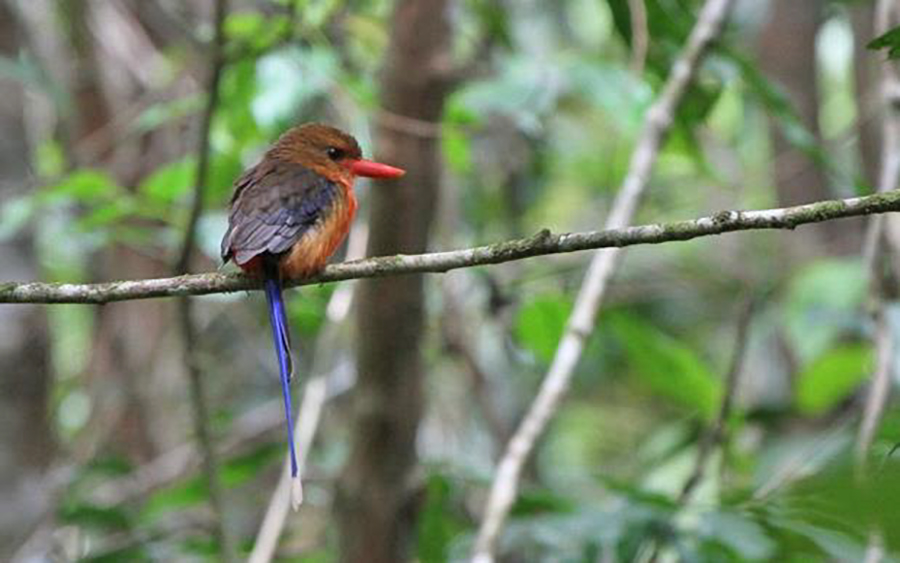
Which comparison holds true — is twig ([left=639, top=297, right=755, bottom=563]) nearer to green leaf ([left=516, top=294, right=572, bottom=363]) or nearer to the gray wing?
green leaf ([left=516, top=294, right=572, bottom=363])

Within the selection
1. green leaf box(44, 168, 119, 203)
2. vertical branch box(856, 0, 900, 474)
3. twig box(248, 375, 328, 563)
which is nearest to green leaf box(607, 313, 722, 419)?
vertical branch box(856, 0, 900, 474)

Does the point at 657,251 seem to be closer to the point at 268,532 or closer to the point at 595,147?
the point at 595,147

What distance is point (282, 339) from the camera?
215 centimetres

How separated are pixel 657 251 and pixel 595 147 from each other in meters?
0.58

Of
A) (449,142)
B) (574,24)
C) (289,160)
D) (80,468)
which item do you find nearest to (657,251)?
(574,24)

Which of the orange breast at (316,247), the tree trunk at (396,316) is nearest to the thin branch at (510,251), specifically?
the orange breast at (316,247)

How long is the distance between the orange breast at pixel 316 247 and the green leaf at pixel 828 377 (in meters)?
1.38

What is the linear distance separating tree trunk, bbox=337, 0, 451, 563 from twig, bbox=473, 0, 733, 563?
0.42 meters

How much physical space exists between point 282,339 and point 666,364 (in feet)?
5.04

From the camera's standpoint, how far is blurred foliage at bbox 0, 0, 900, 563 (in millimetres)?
2711

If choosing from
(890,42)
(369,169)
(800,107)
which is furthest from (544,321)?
(890,42)

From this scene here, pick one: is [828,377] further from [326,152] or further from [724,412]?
[326,152]

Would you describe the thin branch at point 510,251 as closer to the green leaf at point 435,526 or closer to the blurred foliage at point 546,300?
the blurred foliage at point 546,300

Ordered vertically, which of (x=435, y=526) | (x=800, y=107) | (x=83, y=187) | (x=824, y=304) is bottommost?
(x=435, y=526)
